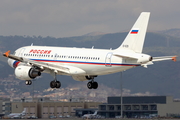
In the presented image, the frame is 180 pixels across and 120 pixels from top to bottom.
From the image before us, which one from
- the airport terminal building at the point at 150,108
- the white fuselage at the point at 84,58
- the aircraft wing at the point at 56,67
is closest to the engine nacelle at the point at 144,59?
the white fuselage at the point at 84,58

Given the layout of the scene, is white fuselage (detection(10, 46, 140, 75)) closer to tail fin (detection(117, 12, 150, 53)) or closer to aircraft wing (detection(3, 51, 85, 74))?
aircraft wing (detection(3, 51, 85, 74))

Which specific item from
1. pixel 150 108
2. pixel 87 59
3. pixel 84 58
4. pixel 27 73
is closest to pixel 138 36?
pixel 87 59

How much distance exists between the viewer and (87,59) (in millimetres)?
70875

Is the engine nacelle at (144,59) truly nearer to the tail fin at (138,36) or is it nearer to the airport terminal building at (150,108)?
the tail fin at (138,36)

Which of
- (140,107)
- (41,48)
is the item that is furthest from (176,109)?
(41,48)

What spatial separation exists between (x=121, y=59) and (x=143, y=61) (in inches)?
128

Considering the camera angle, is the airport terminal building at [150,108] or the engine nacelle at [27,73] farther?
the airport terminal building at [150,108]

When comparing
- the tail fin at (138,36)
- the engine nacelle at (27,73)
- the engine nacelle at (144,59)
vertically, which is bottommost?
the engine nacelle at (27,73)

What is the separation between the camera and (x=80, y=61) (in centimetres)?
7144

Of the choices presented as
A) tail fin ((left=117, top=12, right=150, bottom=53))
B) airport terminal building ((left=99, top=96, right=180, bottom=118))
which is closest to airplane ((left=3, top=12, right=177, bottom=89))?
tail fin ((left=117, top=12, right=150, bottom=53))

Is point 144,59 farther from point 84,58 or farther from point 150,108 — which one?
point 150,108

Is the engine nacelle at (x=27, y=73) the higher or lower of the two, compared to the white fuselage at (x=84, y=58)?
lower

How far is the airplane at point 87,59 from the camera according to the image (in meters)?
68.6

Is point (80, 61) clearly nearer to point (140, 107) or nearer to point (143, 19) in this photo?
point (143, 19)
